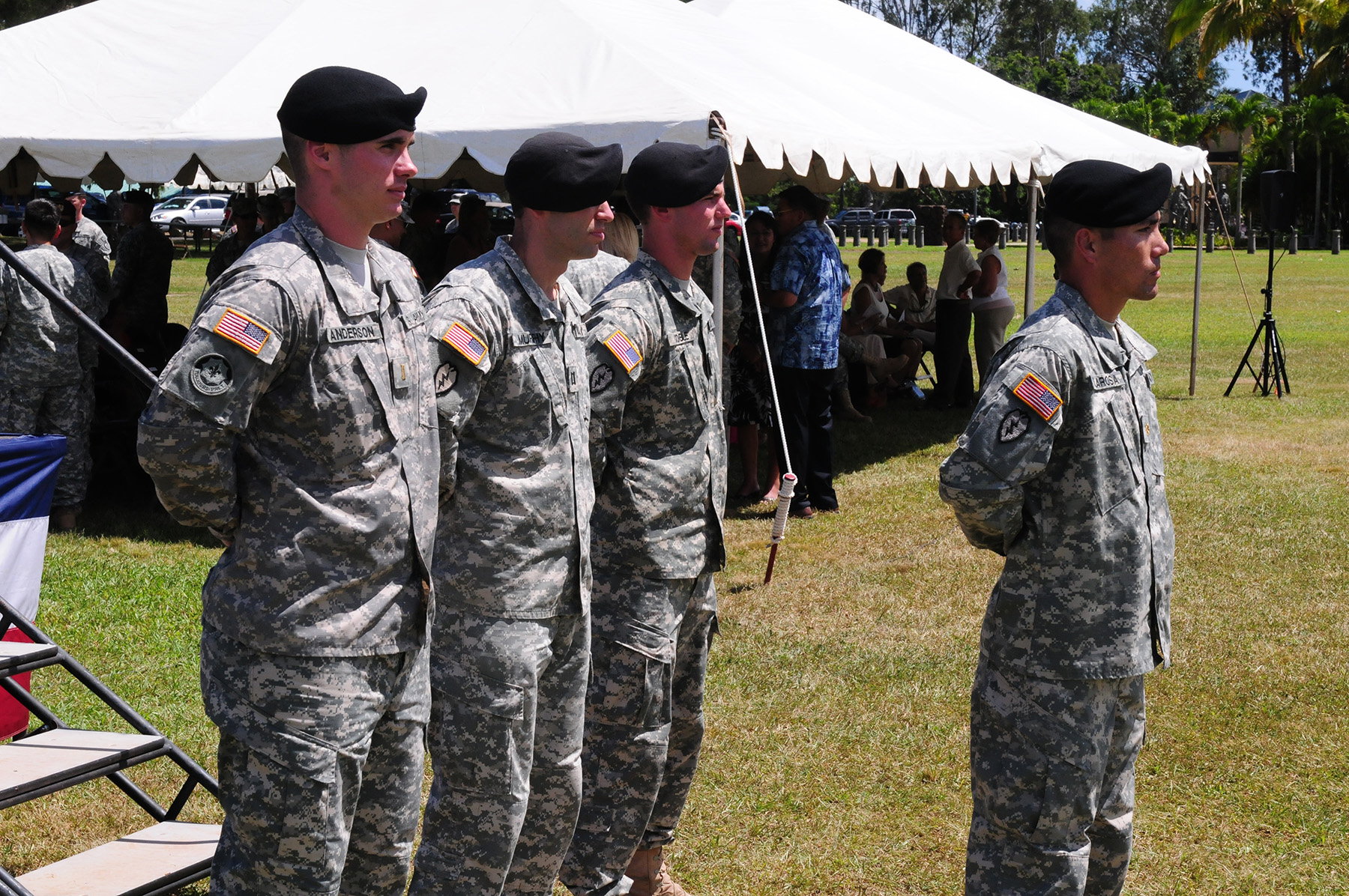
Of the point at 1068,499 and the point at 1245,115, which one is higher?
the point at 1245,115

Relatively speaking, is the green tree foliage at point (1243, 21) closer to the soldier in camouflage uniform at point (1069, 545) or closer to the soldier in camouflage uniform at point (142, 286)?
the soldier in camouflage uniform at point (142, 286)

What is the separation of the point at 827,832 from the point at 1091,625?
1790 mm

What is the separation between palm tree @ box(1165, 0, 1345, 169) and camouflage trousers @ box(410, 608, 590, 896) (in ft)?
177

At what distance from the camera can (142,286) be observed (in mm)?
10133

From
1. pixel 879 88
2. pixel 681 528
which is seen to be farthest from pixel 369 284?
pixel 879 88

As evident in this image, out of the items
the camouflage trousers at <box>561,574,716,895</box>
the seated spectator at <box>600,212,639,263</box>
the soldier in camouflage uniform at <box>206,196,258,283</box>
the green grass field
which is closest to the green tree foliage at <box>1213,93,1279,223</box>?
the green grass field

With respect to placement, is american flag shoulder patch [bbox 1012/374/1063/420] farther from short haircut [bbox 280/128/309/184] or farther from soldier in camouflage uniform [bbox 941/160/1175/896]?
short haircut [bbox 280/128/309/184]

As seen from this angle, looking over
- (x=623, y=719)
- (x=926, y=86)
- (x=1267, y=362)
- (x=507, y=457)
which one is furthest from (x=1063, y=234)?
(x=1267, y=362)

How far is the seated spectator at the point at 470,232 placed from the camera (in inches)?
405

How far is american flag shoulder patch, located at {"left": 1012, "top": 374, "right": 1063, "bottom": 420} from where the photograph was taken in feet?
9.45

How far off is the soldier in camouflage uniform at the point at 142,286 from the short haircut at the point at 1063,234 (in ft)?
27.3

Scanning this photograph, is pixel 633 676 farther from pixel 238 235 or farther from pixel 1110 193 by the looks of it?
pixel 238 235

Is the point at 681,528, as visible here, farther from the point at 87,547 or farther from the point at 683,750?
the point at 87,547

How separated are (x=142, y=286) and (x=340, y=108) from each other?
836 cm
